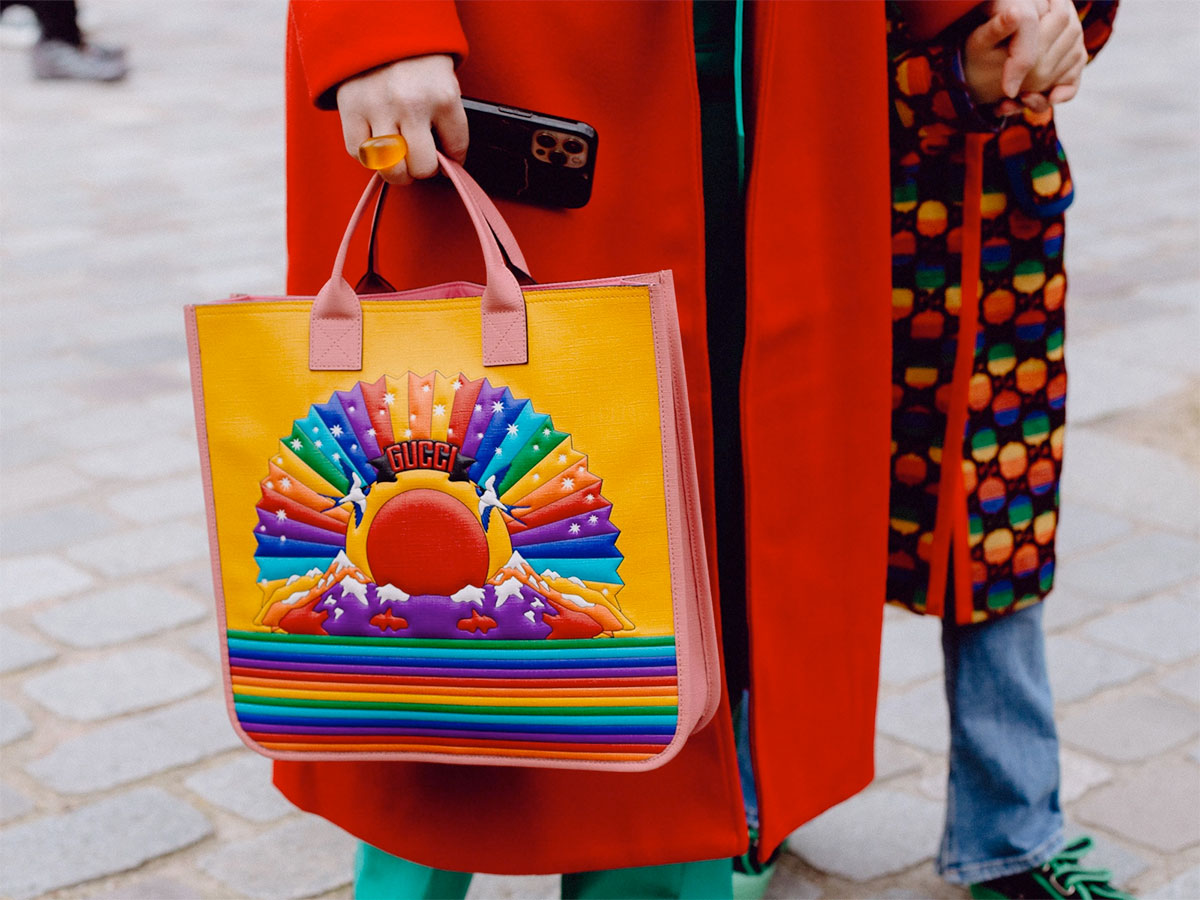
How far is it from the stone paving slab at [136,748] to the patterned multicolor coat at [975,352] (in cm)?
126

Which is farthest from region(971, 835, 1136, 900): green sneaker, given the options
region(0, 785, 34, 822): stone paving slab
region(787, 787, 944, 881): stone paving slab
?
Answer: region(0, 785, 34, 822): stone paving slab

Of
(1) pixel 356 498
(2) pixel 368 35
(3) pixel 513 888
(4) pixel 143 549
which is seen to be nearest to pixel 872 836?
(3) pixel 513 888

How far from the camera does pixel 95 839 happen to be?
7.30 feet

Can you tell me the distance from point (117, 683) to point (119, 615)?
0.28 metres

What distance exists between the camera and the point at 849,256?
1.51m

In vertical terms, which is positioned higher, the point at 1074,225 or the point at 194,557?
the point at 1074,225

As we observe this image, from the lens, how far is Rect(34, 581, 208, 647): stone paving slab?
2865 millimetres

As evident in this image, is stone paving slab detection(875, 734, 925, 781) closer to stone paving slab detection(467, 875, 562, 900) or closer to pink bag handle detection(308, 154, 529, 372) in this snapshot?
stone paving slab detection(467, 875, 562, 900)

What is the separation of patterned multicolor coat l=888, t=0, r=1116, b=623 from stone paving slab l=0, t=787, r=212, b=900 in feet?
3.86

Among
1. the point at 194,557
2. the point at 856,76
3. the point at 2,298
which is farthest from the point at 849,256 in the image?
the point at 2,298

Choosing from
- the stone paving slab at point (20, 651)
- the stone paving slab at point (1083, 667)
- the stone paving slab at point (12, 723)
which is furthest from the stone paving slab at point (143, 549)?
the stone paving slab at point (1083, 667)

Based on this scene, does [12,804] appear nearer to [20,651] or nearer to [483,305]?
[20,651]

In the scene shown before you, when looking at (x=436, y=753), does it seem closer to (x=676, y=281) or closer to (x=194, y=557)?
(x=676, y=281)

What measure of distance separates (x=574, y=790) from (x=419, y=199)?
0.62 metres
